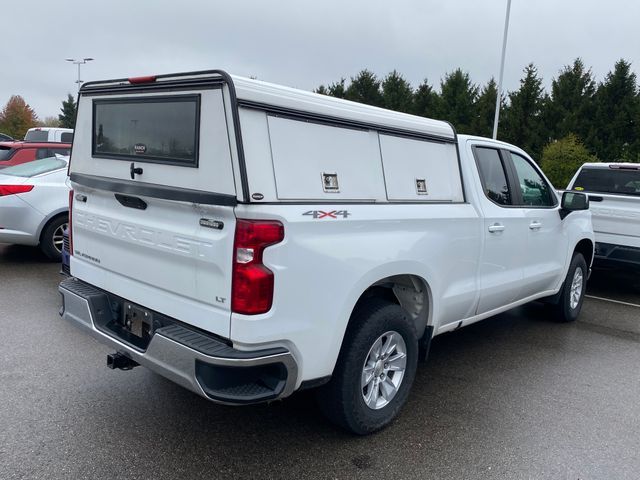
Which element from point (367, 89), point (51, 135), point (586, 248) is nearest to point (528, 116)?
point (367, 89)

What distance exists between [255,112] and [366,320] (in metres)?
1.36

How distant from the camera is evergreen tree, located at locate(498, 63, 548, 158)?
1387 inches

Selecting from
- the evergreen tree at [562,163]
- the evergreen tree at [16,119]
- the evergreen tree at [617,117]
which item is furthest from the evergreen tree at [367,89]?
the evergreen tree at [16,119]

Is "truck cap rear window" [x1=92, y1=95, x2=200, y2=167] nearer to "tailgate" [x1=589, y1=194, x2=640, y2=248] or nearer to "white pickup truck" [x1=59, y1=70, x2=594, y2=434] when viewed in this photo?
"white pickup truck" [x1=59, y1=70, x2=594, y2=434]

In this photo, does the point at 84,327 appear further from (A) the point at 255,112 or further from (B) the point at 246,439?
(A) the point at 255,112

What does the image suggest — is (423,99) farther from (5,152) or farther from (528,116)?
(5,152)

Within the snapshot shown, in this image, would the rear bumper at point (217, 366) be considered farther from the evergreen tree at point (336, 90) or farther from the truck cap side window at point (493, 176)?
the evergreen tree at point (336, 90)

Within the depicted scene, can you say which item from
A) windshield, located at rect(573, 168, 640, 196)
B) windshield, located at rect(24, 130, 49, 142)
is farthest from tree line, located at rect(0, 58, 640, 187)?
windshield, located at rect(573, 168, 640, 196)

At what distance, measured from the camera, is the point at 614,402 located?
13.4 feet

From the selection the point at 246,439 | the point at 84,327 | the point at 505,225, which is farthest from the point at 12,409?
the point at 505,225

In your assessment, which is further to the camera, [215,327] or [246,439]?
[246,439]

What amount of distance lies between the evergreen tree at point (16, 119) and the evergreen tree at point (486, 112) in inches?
1807

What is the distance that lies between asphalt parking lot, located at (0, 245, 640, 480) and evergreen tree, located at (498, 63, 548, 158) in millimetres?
32993

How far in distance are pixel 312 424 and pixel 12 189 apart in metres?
5.68
